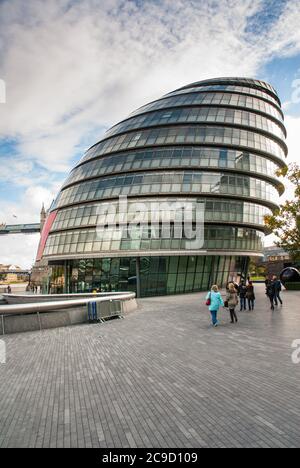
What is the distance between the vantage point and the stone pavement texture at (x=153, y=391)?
4703mm

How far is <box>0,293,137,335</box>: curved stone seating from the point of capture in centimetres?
1372

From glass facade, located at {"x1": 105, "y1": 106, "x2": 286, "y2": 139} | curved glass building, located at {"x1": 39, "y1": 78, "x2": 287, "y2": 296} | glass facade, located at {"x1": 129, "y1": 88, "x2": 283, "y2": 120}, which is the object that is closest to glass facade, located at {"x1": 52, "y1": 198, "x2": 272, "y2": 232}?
curved glass building, located at {"x1": 39, "y1": 78, "x2": 287, "y2": 296}

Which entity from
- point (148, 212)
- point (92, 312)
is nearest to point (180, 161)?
point (148, 212)

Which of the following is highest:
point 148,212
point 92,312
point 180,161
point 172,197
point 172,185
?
point 180,161

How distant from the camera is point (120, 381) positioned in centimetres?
720

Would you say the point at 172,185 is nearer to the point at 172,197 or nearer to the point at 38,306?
the point at 172,197

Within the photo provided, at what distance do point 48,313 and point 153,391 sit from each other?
403 inches

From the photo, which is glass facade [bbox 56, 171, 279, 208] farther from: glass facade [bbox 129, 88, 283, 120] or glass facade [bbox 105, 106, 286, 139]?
glass facade [bbox 129, 88, 283, 120]

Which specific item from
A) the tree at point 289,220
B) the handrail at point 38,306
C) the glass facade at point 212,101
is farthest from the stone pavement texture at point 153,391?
the glass facade at point 212,101

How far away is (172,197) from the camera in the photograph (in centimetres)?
3681

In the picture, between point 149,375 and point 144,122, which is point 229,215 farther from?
point 149,375

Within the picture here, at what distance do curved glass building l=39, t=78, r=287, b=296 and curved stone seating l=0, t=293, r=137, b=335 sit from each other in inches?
710
